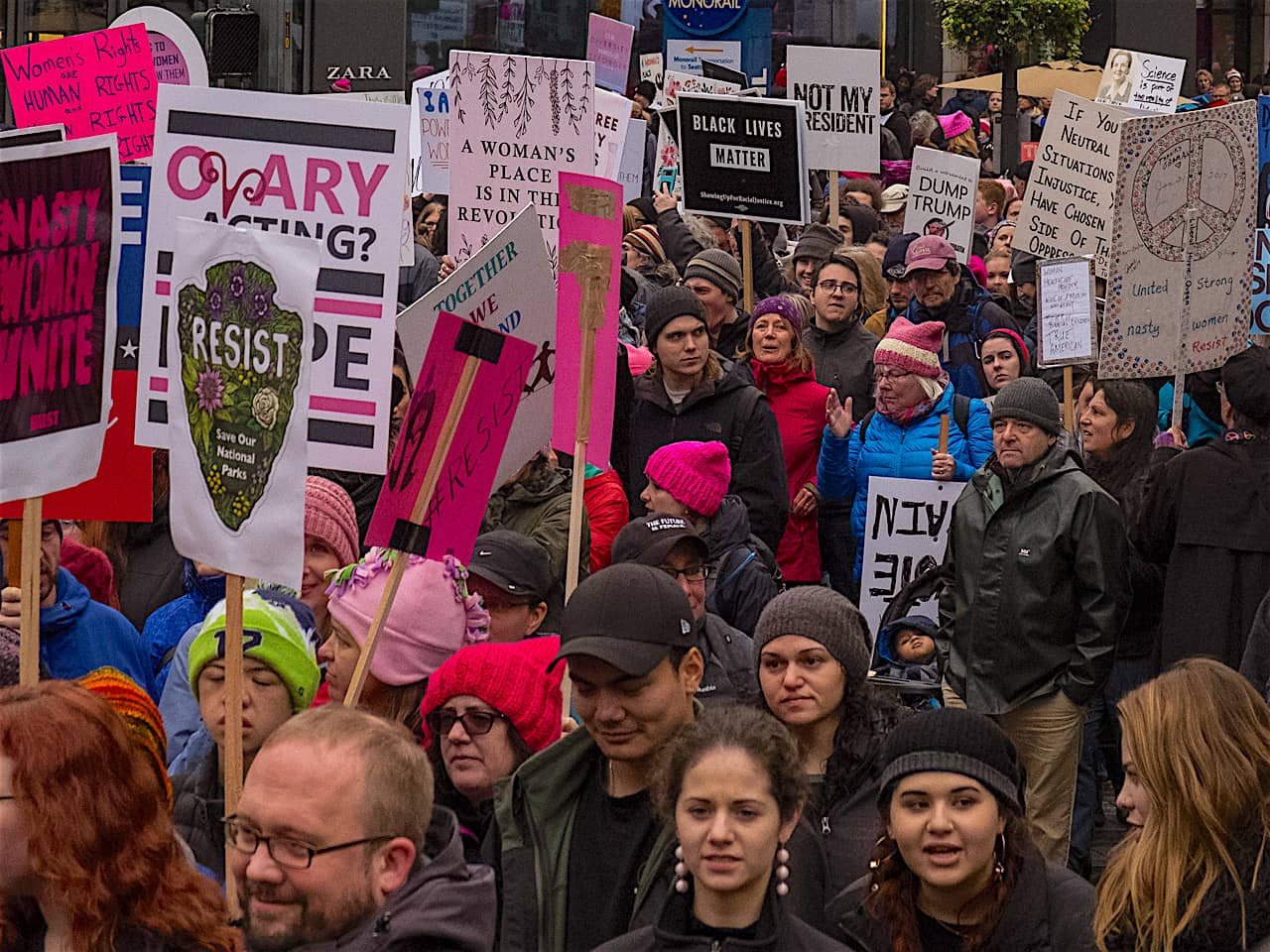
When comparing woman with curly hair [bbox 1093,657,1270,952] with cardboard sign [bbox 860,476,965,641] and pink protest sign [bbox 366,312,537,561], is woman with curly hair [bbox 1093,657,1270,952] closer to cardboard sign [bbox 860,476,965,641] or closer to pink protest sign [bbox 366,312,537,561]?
pink protest sign [bbox 366,312,537,561]

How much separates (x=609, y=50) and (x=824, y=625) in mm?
10918

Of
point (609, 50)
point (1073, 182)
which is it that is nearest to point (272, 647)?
point (1073, 182)

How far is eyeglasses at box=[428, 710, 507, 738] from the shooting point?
4262 mm

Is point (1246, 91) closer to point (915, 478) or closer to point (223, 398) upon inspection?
point (915, 478)

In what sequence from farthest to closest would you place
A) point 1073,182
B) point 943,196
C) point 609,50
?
point 609,50
point 943,196
point 1073,182

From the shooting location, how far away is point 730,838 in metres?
3.45

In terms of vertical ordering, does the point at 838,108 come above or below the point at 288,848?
above

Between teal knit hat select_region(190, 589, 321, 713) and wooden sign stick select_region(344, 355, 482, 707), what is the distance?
99 mm

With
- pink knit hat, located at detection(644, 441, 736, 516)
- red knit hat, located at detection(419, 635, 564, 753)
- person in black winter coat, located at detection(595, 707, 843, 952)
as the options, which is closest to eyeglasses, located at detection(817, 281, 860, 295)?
pink knit hat, located at detection(644, 441, 736, 516)

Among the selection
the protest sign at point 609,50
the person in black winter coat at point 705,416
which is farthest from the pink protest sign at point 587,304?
the protest sign at point 609,50

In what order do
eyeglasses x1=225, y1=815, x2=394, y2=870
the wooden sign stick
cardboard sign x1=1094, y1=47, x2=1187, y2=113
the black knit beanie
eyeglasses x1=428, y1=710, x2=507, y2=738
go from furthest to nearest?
cardboard sign x1=1094, y1=47, x2=1187, y2=113
the wooden sign stick
eyeglasses x1=428, y1=710, x2=507, y2=738
the black knit beanie
eyeglasses x1=225, y1=815, x2=394, y2=870

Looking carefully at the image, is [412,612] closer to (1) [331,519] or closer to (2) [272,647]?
(2) [272,647]

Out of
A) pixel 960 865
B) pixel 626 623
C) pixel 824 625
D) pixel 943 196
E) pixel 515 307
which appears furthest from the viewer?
pixel 943 196

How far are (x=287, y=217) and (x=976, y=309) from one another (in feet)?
17.0
